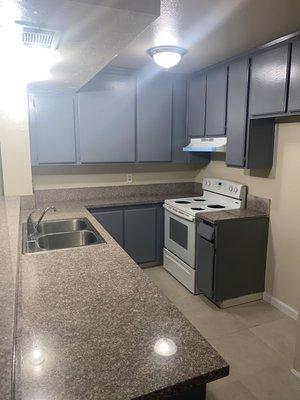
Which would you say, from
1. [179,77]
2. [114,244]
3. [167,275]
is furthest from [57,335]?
[179,77]

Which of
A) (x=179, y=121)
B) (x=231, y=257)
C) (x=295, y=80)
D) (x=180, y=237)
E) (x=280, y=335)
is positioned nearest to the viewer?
(x=295, y=80)

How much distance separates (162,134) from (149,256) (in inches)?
57.9

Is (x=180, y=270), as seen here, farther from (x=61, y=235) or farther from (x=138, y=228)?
(x=61, y=235)

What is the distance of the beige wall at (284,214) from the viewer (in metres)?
2.61

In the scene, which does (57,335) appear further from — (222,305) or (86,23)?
(222,305)

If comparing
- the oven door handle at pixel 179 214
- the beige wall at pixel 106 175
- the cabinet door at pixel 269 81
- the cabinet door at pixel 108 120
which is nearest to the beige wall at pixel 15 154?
the beige wall at pixel 106 175

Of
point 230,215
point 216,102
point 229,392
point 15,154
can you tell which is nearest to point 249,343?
point 229,392

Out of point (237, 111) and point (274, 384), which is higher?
Result: point (237, 111)

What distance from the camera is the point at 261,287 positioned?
3.00 metres

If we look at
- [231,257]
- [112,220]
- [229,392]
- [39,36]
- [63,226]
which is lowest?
[229,392]

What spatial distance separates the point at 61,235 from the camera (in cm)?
248

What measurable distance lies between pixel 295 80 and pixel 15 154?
8.11 ft

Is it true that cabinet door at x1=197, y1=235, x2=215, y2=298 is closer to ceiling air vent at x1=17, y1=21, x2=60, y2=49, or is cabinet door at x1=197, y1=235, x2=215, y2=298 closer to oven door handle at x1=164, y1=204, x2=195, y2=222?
oven door handle at x1=164, y1=204, x2=195, y2=222

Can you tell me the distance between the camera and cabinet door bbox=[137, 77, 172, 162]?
346cm
